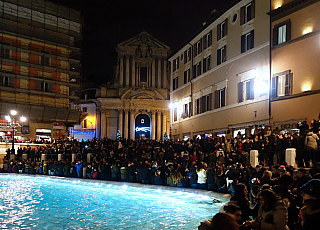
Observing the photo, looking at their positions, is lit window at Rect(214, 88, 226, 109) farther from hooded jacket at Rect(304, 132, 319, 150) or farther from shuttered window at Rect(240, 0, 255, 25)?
hooded jacket at Rect(304, 132, 319, 150)

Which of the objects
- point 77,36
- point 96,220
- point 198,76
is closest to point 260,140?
point 96,220

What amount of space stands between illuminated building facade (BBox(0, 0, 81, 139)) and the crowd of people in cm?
2076

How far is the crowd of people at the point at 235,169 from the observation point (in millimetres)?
6934

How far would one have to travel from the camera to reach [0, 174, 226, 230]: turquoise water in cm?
1166

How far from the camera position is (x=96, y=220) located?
12297 mm

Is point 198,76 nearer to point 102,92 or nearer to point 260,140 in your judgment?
point 260,140

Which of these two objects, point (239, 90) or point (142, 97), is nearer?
point (239, 90)

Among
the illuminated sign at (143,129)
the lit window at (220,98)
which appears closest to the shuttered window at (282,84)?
the lit window at (220,98)

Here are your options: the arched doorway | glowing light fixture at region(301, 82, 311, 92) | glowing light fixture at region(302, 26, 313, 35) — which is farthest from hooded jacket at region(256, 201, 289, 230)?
the arched doorway

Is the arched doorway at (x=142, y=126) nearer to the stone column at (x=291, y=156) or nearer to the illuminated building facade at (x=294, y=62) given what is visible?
the illuminated building facade at (x=294, y=62)

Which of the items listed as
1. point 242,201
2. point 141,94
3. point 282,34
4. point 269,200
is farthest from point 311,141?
point 141,94

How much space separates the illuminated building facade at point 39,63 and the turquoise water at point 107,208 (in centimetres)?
3248

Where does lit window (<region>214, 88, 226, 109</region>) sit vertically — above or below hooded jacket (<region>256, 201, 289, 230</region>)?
above

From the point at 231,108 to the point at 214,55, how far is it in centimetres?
657
